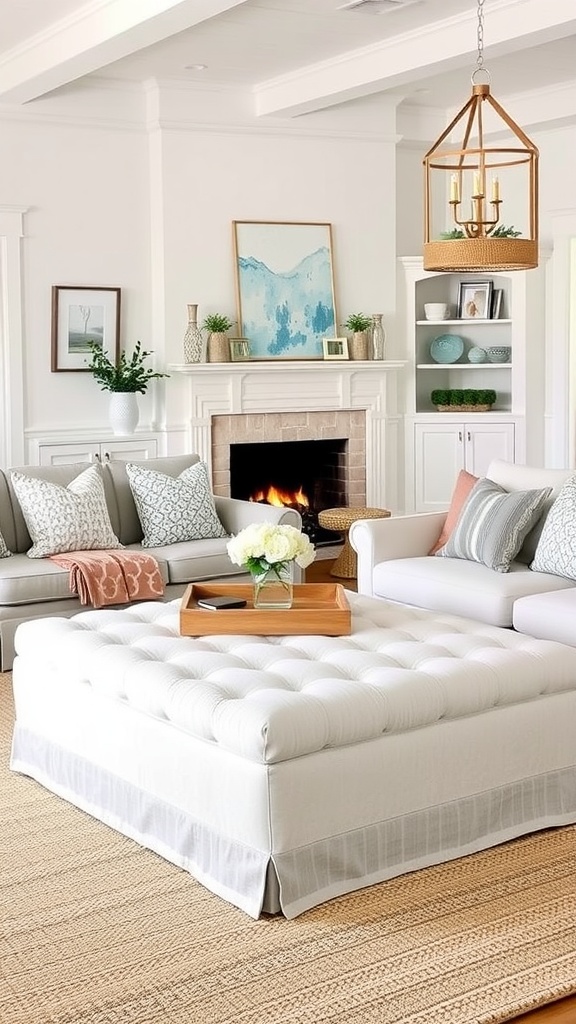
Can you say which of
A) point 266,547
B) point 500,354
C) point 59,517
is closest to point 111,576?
point 59,517

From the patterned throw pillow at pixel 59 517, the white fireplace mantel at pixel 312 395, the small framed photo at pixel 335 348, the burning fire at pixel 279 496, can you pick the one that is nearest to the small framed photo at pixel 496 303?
the white fireplace mantel at pixel 312 395

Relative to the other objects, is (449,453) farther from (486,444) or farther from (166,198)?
(166,198)

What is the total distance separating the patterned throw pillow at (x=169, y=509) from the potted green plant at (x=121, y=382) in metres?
1.25

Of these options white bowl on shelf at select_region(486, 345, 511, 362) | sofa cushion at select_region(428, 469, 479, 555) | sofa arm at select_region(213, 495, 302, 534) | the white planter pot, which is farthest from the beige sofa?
white bowl on shelf at select_region(486, 345, 511, 362)

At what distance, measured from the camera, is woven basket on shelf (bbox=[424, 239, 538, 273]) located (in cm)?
406

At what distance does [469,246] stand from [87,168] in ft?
13.4

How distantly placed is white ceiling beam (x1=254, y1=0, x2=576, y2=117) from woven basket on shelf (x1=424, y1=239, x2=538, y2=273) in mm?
1937

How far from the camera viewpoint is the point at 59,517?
5.88 metres

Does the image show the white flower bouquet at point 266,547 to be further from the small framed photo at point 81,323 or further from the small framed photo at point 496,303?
the small framed photo at point 496,303

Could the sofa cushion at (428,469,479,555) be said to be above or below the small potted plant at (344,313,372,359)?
below

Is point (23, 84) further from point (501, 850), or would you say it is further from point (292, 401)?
point (501, 850)

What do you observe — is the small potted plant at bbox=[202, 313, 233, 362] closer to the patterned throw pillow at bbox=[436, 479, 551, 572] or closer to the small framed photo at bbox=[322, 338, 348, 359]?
the small framed photo at bbox=[322, 338, 348, 359]

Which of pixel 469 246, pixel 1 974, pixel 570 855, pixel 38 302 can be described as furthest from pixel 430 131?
pixel 1 974

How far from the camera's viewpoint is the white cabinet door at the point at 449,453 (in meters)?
8.64
